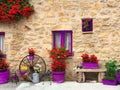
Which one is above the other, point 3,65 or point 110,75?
point 3,65

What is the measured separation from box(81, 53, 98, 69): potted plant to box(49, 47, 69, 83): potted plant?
2.02ft

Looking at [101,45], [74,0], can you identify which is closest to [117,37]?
[101,45]

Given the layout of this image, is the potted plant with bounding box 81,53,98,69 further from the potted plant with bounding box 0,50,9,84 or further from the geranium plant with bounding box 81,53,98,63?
the potted plant with bounding box 0,50,9,84

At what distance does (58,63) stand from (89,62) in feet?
3.34

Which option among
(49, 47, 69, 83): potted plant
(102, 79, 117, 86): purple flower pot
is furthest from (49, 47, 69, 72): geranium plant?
(102, 79, 117, 86): purple flower pot

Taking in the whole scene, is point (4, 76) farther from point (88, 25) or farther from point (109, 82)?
point (109, 82)

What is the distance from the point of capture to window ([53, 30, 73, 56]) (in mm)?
9711

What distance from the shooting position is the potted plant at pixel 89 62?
923 centimetres

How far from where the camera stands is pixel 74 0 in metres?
9.52

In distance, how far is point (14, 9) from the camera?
938 centimetres

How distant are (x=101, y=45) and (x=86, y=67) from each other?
0.91 meters

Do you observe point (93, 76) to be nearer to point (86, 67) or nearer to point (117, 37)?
point (86, 67)

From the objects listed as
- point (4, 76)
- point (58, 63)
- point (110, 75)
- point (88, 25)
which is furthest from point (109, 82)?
point (4, 76)

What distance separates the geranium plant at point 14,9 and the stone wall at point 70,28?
0.27 metres
